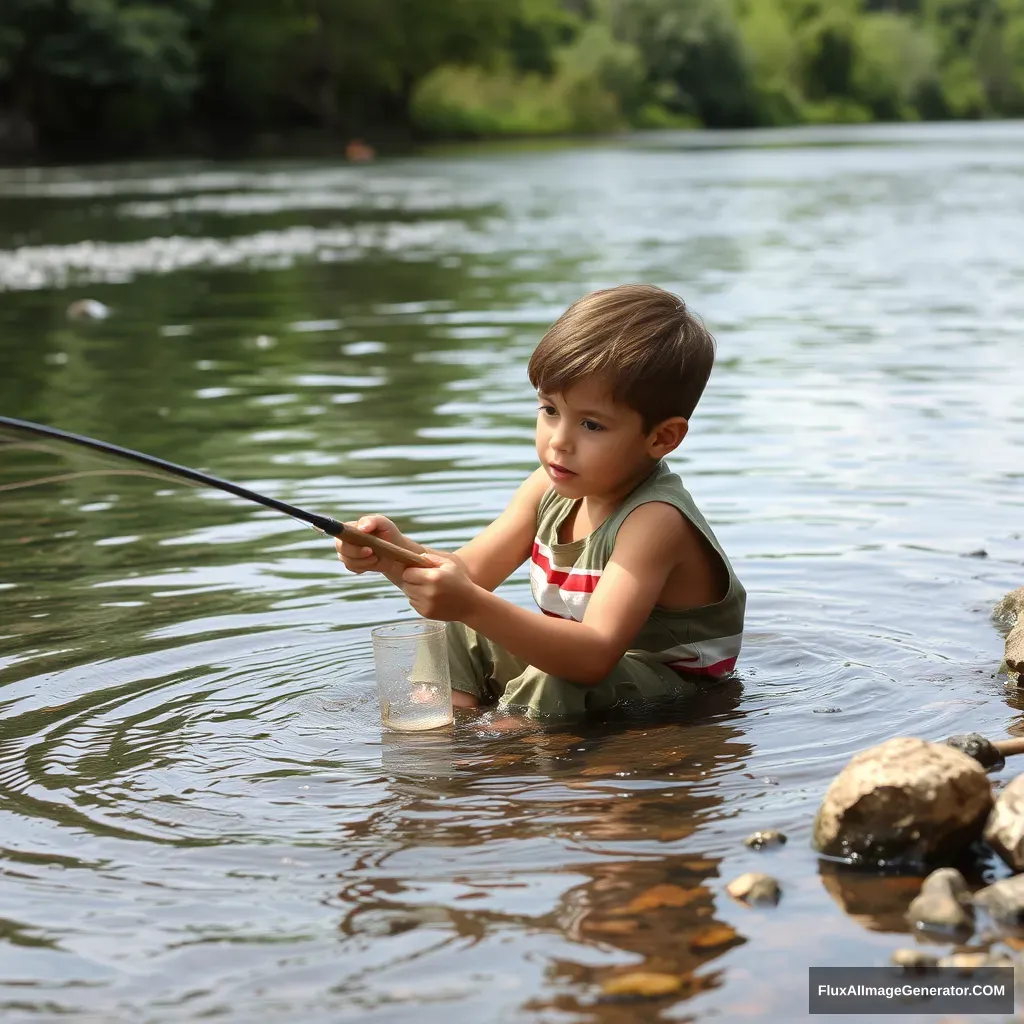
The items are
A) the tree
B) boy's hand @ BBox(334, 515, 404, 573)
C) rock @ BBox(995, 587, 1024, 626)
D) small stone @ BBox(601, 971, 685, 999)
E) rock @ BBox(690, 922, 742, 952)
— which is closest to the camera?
small stone @ BBox(601, 971, 685, 999)

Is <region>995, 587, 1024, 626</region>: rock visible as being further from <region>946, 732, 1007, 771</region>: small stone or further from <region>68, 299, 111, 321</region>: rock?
<region>68, 299, 111, 321</region>: rock

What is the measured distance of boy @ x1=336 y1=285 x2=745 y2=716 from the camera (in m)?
3.88

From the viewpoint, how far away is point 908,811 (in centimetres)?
313

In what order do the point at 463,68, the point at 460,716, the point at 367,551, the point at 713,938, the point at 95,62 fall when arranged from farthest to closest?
1. the point at 463,68
2. the point at 95,62
3. the point at 460,716
4. the point at 367,551
5. the point at 713,938

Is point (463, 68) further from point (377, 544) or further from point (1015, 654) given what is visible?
point (377, 544)

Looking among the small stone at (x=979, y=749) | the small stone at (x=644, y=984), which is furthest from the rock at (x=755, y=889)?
the small stone at (x=979, y=749)

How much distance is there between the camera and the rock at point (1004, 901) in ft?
9.32

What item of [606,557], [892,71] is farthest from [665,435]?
[892,71]

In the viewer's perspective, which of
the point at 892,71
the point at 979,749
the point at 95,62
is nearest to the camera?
the point at 979,749

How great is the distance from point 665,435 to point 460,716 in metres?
0.85

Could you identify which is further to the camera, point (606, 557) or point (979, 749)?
point (606, 557)

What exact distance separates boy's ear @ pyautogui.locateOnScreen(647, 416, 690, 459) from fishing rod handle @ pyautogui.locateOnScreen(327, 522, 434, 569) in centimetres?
65

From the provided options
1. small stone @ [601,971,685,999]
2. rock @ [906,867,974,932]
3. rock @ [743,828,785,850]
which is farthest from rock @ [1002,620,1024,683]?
small stone @ [601,971,685,999]

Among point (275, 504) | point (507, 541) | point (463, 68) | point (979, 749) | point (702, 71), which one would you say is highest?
point (702, 71)
